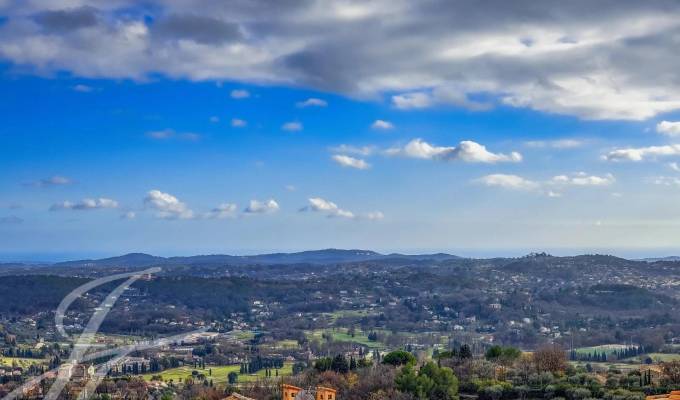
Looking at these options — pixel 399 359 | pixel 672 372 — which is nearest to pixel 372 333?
pixel 399 359

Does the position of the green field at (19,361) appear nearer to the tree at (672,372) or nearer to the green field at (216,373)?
the green field at (216,373)

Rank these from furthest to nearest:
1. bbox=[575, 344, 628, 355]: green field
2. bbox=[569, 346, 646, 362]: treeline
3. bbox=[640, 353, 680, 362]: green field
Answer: bbox=[575, 344, 628, 355]: green field, bbox=[569, 346, 646, 362]: treeline, bbox=[640, 353, 680, 362]: green field

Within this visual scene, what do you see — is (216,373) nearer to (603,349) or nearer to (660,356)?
(660,356)

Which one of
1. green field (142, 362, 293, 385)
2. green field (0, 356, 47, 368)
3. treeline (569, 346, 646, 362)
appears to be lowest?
green field (142, 362, 293, 385)

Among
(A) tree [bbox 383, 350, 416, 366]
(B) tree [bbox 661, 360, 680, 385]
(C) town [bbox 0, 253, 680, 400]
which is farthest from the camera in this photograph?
(A) tree [bbox 383, 350, 416, 366]

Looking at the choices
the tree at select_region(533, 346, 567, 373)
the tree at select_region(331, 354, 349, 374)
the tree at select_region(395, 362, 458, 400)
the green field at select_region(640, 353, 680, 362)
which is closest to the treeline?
the green field at select_region(640, 353, 680, 362)

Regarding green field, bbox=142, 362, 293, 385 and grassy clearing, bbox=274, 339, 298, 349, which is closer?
green field, bbox=142, 362, 293, 385

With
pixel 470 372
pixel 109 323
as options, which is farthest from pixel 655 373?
pixel 109 323

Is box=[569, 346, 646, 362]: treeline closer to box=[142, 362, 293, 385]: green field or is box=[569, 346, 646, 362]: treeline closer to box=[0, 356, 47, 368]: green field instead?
box=[142, 362, 293, 385]: green field

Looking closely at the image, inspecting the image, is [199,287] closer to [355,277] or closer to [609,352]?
[355,277]
